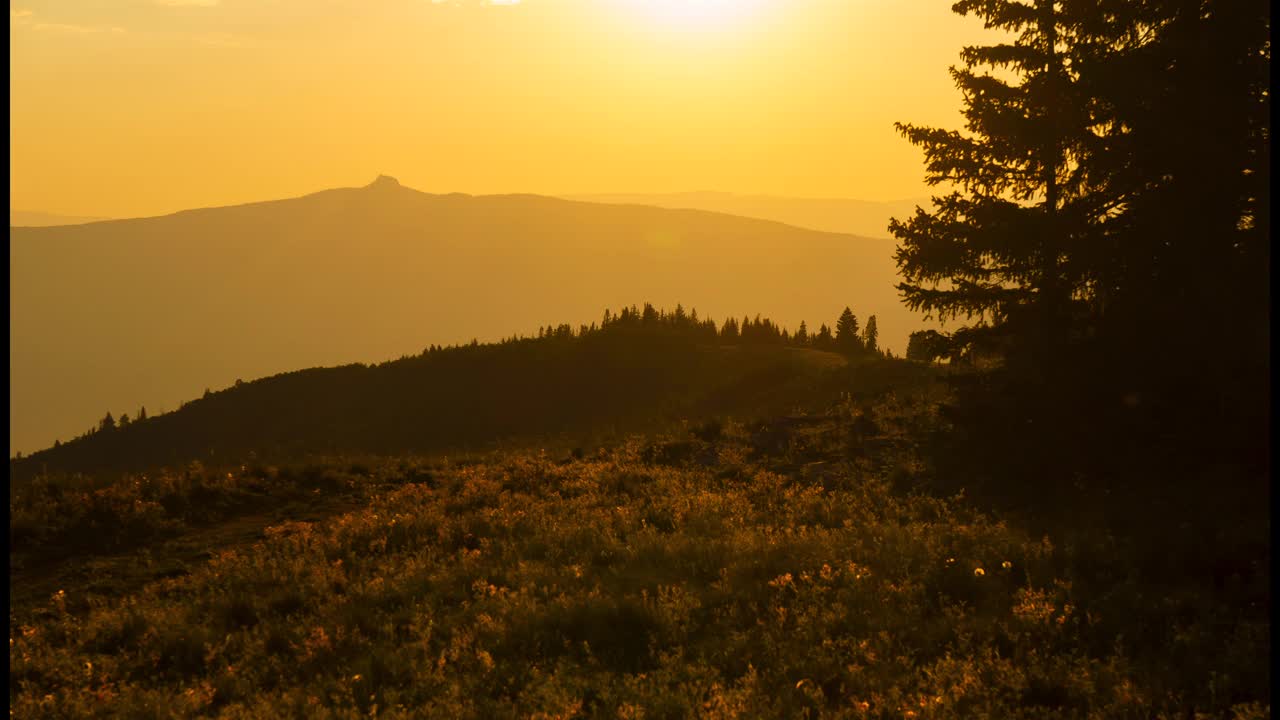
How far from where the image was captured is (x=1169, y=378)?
15.4 m

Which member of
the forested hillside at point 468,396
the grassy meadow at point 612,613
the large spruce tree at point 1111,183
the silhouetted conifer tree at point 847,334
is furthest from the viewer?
the silhouetted conifer tree at point 847,334

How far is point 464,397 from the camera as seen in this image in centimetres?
5712

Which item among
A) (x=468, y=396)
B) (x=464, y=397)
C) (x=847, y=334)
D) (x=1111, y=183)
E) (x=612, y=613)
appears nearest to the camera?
(x=612, y=613)

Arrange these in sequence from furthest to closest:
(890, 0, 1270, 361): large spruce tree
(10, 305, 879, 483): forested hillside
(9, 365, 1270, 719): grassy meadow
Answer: (10, 305, 879, 483): forested hillside
(890, 0, 1270, 361): large spruce tree
(9, 365, 1270, 719): grassy meadow

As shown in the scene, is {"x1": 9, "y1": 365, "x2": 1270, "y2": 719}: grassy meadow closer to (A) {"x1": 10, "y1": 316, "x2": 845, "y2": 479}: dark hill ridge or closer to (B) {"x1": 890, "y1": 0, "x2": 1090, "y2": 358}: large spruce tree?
(B) {"x1": 890, "y1": 0, "x2": 1090, "y2": 358}: large spruce tree

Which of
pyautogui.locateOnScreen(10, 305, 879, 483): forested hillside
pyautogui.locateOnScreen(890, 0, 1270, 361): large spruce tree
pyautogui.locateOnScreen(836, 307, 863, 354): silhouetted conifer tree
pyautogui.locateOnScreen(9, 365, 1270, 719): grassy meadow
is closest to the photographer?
pyautogui.locateOnScreen(9, 365, 1270, 719): grassy meadow

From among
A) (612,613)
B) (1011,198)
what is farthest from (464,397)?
(612,613)

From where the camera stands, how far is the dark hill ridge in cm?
4766

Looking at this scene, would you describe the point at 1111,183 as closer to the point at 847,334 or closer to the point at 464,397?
the point at 464,397

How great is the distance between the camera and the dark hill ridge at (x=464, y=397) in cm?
4766

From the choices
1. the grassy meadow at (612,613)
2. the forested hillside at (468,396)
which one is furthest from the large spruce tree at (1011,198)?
the forested hillside at (468,396)

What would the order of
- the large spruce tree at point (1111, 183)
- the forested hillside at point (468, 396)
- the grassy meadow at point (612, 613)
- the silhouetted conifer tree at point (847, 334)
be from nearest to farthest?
the grassy meadow at point (612, 613) → the large spruce tree at point (1111, 183) → the forested hillside at point (468, 396) → the silhouetted conifer tree at point (847, 334)

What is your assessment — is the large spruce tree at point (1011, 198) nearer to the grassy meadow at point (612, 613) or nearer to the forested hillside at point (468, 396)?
the grassy meadow at point (612, 613)

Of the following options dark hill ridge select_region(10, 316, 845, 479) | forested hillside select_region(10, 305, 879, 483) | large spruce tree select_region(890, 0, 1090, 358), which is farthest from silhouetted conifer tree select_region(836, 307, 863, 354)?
large spruce tree select_region(890, 0, 1090, 358)
